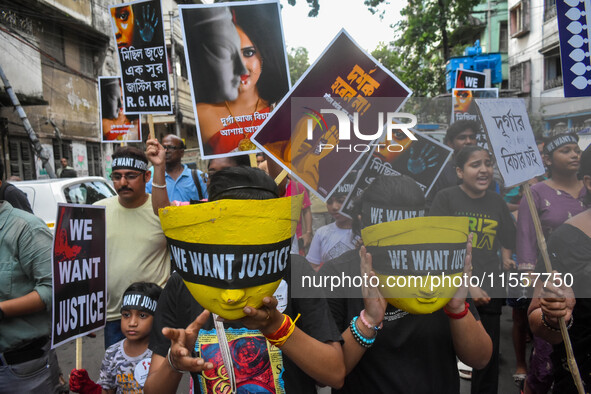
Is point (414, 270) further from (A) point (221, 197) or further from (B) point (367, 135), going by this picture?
(B) point (367, 135)

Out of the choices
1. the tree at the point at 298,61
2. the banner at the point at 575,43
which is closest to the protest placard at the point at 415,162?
the banner at the point at 575,43

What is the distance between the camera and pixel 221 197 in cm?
134

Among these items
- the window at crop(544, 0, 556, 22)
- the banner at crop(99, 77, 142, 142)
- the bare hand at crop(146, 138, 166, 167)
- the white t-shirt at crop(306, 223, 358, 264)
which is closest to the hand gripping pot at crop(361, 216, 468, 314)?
the white t-shirt at crop(306, 223, 358, 264)

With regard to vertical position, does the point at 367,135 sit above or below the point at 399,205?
above

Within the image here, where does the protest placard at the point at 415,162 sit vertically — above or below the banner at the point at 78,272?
above

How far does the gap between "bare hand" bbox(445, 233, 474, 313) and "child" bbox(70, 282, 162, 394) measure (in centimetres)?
173

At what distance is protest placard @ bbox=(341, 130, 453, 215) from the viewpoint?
2.20m

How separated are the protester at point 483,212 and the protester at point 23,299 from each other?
81.9 inches

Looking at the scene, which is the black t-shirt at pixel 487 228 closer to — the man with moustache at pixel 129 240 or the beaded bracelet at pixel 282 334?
the beaded bracelet at pixel 282 334

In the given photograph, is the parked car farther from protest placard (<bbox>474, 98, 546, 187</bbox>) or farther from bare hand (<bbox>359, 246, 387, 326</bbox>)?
protest placard (<bbox>474, 98, 546, 187</bbox>)

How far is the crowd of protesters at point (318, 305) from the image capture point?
1507 millimetres

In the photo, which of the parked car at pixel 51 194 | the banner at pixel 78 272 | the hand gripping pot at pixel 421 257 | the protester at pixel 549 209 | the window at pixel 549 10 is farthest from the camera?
the window at pixel 549 10

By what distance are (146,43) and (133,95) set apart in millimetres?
379

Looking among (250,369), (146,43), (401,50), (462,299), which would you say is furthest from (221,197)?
(401,50)
